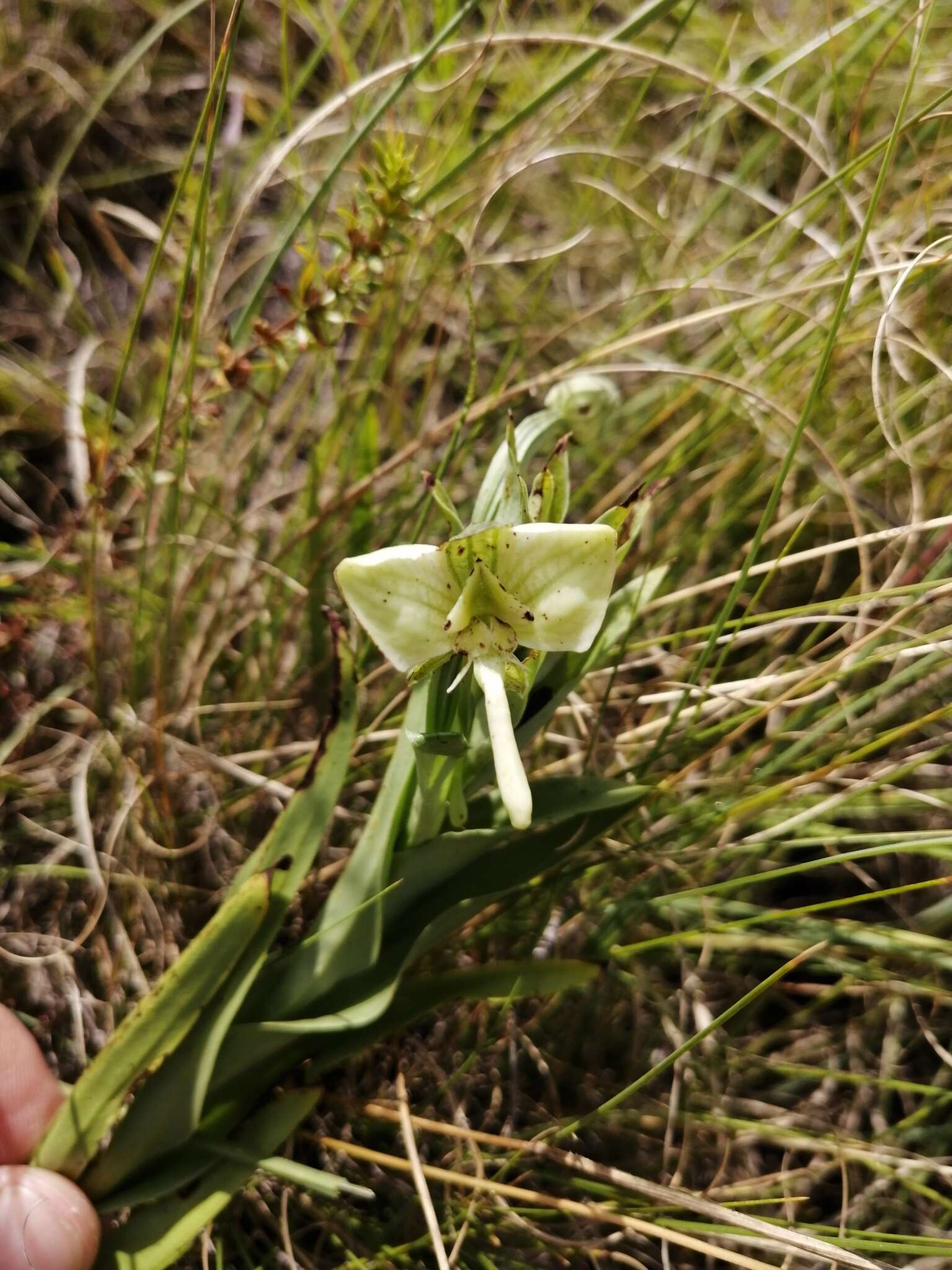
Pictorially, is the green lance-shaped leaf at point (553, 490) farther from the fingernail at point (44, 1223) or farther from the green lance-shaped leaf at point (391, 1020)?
the fingernail at point (44, 1223)

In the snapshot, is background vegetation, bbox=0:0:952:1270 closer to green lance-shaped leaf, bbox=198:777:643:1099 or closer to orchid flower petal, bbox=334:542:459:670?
green lance-shaped leaf, bbox=198:777:643:1099

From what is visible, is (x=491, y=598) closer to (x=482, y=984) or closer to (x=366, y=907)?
(x=366, y=907)

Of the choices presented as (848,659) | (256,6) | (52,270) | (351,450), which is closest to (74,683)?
(351,450)

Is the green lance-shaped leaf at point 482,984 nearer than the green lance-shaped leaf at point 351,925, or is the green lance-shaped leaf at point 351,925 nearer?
the green lance-shaped leaf at point 351,925

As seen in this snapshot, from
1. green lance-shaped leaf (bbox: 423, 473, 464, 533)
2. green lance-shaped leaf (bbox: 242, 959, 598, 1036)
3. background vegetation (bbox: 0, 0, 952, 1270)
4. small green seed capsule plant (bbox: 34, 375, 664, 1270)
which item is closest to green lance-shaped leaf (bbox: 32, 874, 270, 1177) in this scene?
small green seed capsule plant (bbox: 34, 375, 664, 1270)

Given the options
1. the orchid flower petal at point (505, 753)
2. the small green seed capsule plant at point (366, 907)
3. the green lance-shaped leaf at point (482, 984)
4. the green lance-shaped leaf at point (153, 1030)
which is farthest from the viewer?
the green lance-shaped leaf at point (482, 984)

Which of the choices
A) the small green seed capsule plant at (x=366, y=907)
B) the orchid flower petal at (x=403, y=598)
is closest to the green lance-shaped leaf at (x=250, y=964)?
the small green seed capsule plant at (x=366, y=907)
